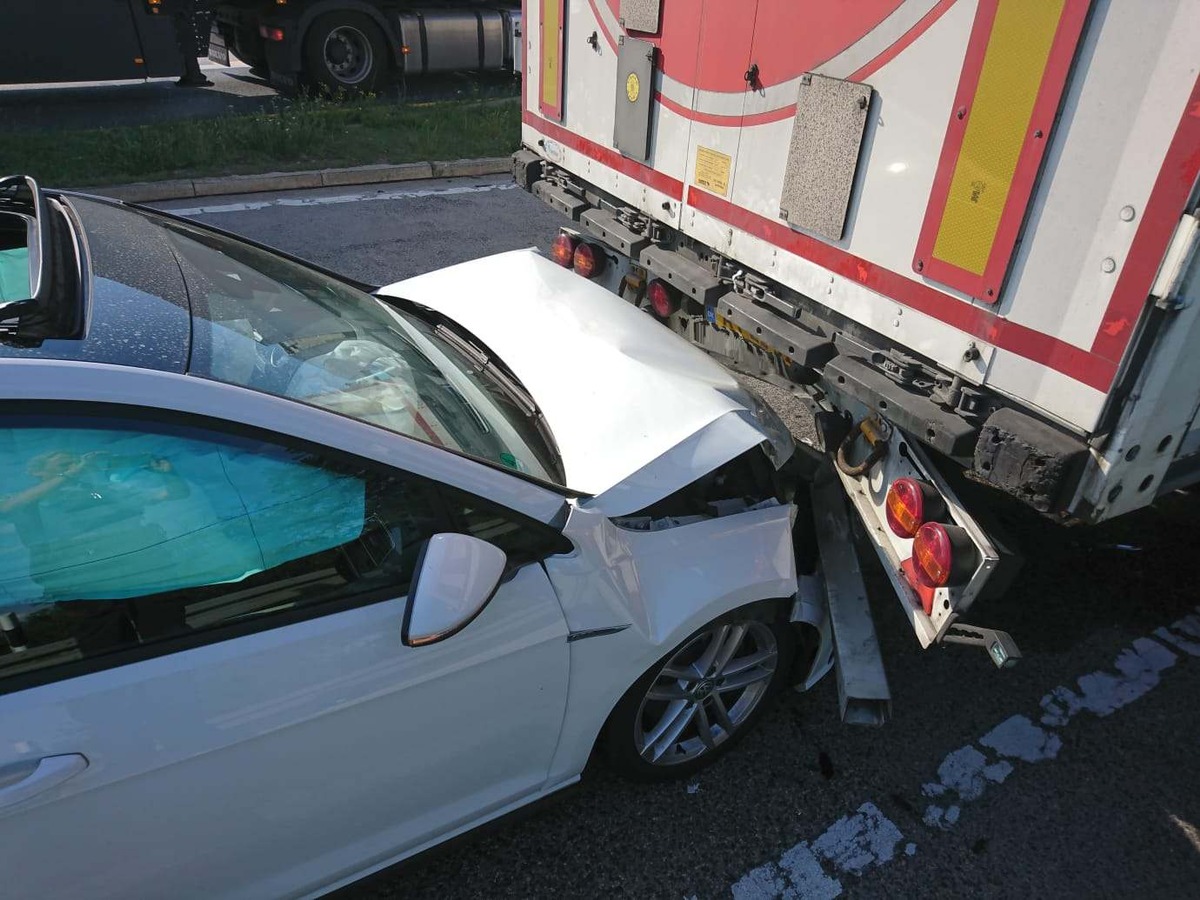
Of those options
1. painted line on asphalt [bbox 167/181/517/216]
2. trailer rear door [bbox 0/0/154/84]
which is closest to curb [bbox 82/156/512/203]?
painted line on asphalt [bbox 167/181/517/216]

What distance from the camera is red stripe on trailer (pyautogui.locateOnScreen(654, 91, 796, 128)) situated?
3.09 metres

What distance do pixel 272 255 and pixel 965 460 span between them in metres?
2.27

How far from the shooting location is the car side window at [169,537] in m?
1.55

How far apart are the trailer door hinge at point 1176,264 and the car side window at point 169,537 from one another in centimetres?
181

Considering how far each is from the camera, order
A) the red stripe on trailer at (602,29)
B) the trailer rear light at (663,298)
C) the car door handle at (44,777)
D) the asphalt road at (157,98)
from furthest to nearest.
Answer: the asphalt road at (157,98)
the trailer rear light at (663,298)
the red stripe on trailer at (602,29)
the car door handle at (44,777)

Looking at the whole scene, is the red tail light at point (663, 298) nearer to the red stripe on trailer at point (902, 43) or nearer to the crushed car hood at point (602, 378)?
the crushed car hood at point (602, 378)

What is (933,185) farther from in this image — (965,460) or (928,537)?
(928,537)

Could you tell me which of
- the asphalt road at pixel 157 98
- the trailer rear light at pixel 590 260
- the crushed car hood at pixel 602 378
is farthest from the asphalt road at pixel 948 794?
the asphalt road at pixel 157 98

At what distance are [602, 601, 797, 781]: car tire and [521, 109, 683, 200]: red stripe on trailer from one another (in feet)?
6.84

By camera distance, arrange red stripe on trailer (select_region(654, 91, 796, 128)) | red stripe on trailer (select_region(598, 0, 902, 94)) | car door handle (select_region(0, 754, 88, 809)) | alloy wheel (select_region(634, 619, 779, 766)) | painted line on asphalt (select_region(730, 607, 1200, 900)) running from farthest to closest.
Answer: red stripe on trailer (select_region(654, 91, 796, 128)), red stripe on trailer (select_region(598, 0, 902, 94)), alloy wheel (select_region(634, 619, 779, 766)), painted line on asphalt (select_region(730, 607, 1200, 900)), car door handle (select_region(0, 754, 88, 809))

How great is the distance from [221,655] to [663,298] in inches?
118

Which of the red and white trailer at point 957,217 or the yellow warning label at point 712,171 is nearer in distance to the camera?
the red and white trailer at point 957,217

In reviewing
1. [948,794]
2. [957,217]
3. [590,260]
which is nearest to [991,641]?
[948,794]

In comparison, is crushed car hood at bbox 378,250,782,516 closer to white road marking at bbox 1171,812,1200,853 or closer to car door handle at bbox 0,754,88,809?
car door handle at bbox 0,754,88,809
